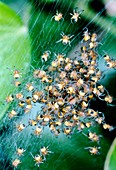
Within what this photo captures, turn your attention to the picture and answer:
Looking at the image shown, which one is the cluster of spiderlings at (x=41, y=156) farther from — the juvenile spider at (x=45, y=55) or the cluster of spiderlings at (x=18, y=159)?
the juvenile spider at (x=45, y=55)

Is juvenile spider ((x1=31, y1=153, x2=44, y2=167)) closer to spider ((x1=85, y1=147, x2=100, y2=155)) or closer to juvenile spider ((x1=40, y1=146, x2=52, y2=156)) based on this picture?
juvenile spider ((x1=40, y1=146, x2=52, y2=156))

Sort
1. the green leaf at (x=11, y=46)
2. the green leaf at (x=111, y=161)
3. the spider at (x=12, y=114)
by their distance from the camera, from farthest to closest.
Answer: the spider at (x=12, y=114), the green leaf at (x=11, y=46), the green leaf at (x=111, y=161)

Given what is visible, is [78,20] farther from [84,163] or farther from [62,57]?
[84,163]

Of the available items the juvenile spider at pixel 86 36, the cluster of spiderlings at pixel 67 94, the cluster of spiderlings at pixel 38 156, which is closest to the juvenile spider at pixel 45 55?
the cluster of spiderlings at pixel 67 94

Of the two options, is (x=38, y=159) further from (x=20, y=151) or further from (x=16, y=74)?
(x=16, y=74)

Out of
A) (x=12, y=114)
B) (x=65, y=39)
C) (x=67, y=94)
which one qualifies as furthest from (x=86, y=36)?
(x=12, y=114)

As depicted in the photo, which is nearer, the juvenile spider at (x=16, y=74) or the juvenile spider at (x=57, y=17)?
the juvenile spider at (x=16, y=74)

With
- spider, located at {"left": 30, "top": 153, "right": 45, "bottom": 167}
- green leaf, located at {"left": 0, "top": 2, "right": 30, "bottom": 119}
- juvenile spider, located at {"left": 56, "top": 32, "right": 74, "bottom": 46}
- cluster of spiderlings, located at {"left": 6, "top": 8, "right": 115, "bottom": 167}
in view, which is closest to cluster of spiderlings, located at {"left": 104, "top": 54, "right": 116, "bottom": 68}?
cluster of spiderlings, located at {"left": 6, "top": 8, "right": 115, "bottom": 167}
